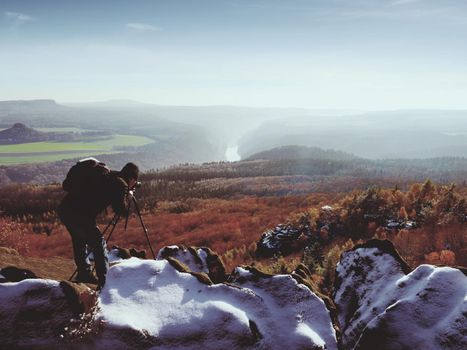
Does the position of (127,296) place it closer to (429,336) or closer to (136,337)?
(136,337)

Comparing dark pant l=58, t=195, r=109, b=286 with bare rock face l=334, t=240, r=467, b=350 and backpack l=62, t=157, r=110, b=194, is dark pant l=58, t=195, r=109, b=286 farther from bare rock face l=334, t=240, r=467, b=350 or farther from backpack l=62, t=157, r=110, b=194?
bare rock face l=334, t=240, r=467, b=350

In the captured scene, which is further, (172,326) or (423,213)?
(423,213)

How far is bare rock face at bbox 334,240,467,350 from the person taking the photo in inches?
212

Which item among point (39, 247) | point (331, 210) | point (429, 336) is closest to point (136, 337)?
point (429, 336)

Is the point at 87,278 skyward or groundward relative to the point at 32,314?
groundward

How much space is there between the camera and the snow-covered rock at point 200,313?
5113mm

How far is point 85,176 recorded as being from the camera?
641 centimetres

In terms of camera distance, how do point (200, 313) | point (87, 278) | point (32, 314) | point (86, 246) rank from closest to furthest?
1. point (32, 314)
2. point (200, 313)
3. point (87, 278)
4. point (86, 246)

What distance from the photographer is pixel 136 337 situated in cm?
496

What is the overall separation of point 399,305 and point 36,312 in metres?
5.36

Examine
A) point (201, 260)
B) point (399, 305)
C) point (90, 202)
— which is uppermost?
point (90, 202)

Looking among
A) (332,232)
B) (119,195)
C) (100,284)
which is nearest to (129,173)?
(119,195)

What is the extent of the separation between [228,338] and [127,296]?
65.6 inches

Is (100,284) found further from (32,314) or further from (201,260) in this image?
(201,260)
